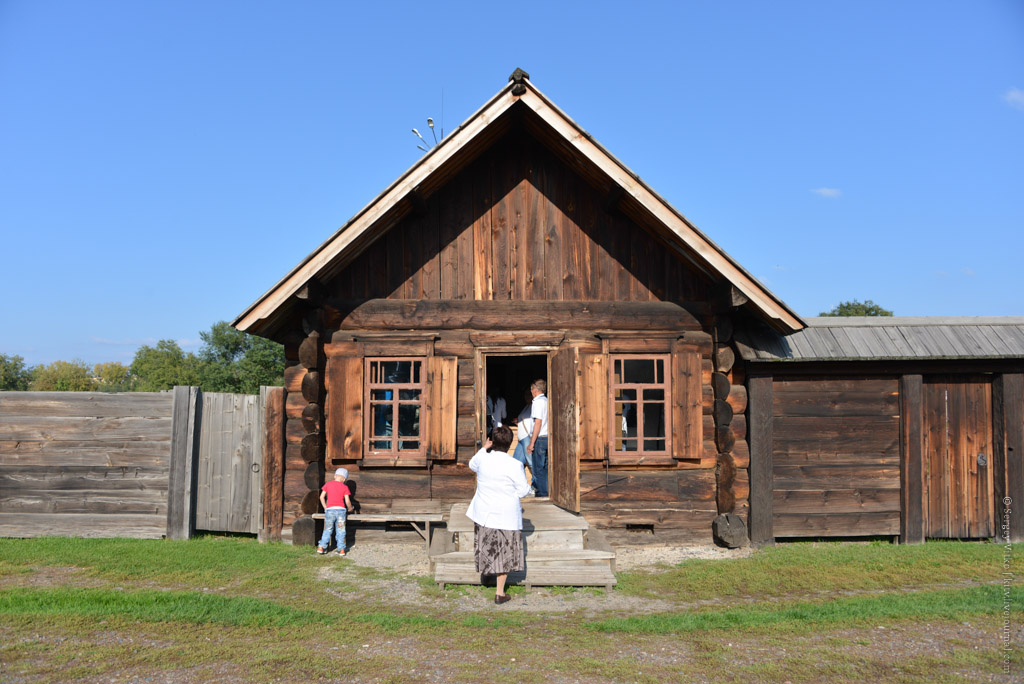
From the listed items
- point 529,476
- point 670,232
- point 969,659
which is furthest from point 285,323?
point 969,659

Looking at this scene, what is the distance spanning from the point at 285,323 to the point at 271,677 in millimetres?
6433

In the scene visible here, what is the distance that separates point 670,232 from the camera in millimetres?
9961

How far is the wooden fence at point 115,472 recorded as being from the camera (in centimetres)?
1045

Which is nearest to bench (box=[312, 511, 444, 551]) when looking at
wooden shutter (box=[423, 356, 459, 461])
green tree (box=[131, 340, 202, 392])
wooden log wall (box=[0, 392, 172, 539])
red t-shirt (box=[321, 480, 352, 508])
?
red t-shirt (box=[321, 480, 352, 508])

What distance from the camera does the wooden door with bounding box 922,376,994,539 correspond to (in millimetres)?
10688

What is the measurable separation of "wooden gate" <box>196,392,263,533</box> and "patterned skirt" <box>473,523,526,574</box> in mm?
4657

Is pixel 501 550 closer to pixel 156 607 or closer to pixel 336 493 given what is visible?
pixel 336 493

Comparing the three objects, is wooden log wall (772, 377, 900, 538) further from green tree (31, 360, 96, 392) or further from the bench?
green tree (31, 360, 96, 392)

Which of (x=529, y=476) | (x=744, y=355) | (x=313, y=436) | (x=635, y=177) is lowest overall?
(x=529, y=476)

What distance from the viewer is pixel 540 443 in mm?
10836

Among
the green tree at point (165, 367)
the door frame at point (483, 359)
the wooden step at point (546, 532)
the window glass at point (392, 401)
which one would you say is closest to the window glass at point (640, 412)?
the door frame at point (483, 359)

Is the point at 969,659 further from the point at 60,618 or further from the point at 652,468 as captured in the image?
the point at 60,618

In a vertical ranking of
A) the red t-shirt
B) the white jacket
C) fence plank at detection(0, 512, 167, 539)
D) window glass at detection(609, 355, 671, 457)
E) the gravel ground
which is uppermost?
window glass at detection(609, 355, 671, 457)

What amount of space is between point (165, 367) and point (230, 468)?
99.2ft
